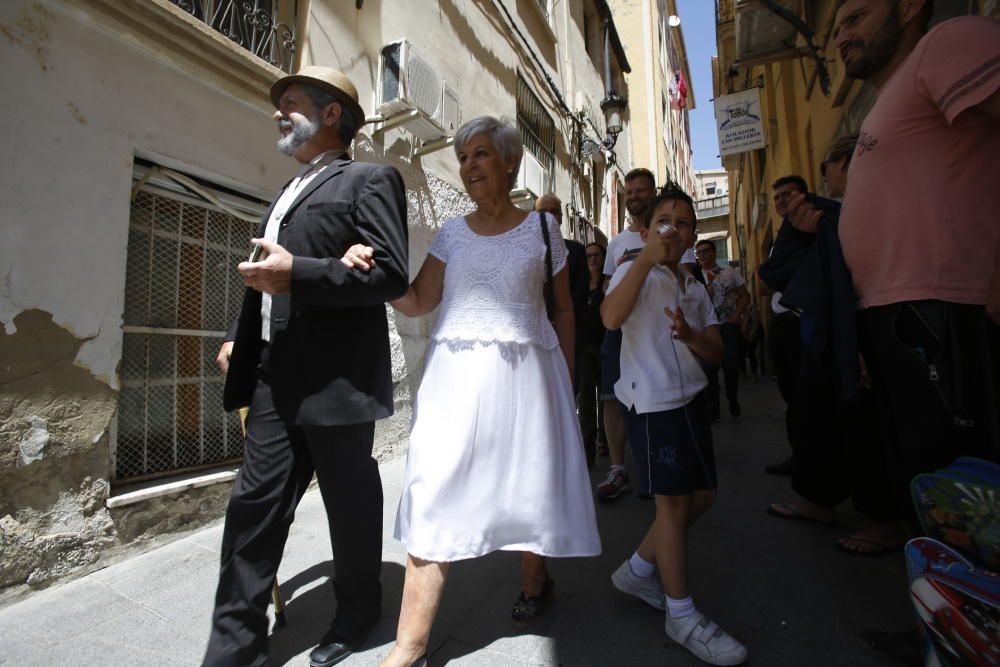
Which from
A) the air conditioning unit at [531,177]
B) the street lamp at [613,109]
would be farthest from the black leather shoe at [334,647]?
the street lamp at [613,109]

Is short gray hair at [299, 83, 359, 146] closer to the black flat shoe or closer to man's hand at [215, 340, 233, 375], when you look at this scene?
man's hand at [215, 340, 233, 375]

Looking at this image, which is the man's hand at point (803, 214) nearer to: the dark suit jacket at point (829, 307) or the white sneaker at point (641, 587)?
the dark suit jacket at point (829, 307)

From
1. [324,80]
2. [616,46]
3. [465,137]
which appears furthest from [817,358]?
[616,46]

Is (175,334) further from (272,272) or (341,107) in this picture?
(272,272)

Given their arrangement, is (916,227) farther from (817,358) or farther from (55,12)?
(55,12)

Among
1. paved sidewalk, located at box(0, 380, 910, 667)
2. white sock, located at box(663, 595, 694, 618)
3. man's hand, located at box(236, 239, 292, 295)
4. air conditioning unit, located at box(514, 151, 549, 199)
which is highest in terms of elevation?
air conditioning unit, located at box(514, 151, 549, 199)

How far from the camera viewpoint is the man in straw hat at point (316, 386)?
156 centimetres

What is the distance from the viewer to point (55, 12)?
95.7 inches

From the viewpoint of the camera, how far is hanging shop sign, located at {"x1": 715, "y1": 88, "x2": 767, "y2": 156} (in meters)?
8.23

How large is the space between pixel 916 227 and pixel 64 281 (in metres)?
3.33

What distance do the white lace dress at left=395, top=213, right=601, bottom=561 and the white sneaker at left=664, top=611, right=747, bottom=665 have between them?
0.36m

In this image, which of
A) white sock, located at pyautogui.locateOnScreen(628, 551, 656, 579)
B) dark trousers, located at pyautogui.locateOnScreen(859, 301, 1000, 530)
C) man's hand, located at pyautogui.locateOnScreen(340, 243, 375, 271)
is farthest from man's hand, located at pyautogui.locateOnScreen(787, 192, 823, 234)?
man's hand, located at pyautogui.locateOnScreen(340, 243, 375, 271)

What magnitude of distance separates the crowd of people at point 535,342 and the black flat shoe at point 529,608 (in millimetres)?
15

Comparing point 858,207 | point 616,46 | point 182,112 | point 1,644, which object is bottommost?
point 1,644
